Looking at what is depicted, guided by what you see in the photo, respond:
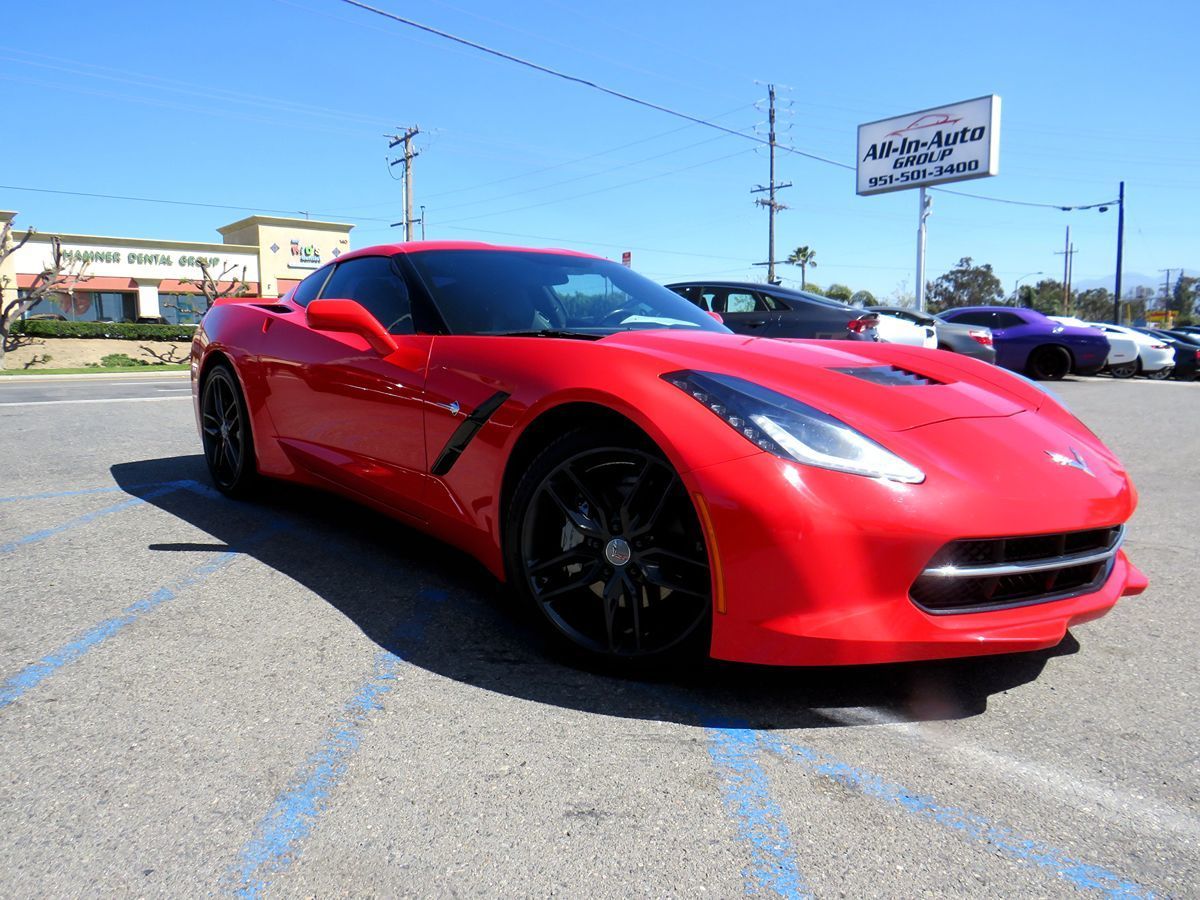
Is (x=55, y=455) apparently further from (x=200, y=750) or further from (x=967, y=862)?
(x=967, y=862)

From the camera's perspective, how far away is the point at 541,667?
2510 millimetres

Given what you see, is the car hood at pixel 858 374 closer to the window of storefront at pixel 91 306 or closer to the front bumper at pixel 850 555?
the front bumper at pixel 850 555

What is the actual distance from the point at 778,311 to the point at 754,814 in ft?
27.5

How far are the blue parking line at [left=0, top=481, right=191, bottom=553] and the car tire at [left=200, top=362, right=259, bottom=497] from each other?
348 millimetres

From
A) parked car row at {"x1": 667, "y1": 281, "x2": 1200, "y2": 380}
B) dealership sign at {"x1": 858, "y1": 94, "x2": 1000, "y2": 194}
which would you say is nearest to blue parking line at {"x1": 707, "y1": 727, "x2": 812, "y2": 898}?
parked car row at {"x1": 667, "y1": 281, "x2": 1200, "y2": 380}

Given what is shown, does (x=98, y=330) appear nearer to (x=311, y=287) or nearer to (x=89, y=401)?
(x=89, y=401)

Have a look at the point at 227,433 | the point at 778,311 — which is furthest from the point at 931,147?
the point at 227,433

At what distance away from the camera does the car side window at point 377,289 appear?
3385 millimetres

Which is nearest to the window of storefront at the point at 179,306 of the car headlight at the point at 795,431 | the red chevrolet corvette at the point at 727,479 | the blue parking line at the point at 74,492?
the blue parking line at the point at 74,492

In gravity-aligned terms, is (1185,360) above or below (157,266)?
below

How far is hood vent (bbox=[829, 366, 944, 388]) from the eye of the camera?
258 cm

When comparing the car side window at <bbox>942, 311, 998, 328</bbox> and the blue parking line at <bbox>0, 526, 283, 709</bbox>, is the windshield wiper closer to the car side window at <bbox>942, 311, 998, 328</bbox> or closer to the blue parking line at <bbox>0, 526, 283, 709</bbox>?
the blue parking line at <bbox>0, 526, 283, 709</bbox>

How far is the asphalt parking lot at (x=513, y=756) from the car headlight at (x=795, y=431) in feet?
2.16

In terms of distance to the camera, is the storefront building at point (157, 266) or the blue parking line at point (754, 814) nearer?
the blue parking line at point (754, 814)
